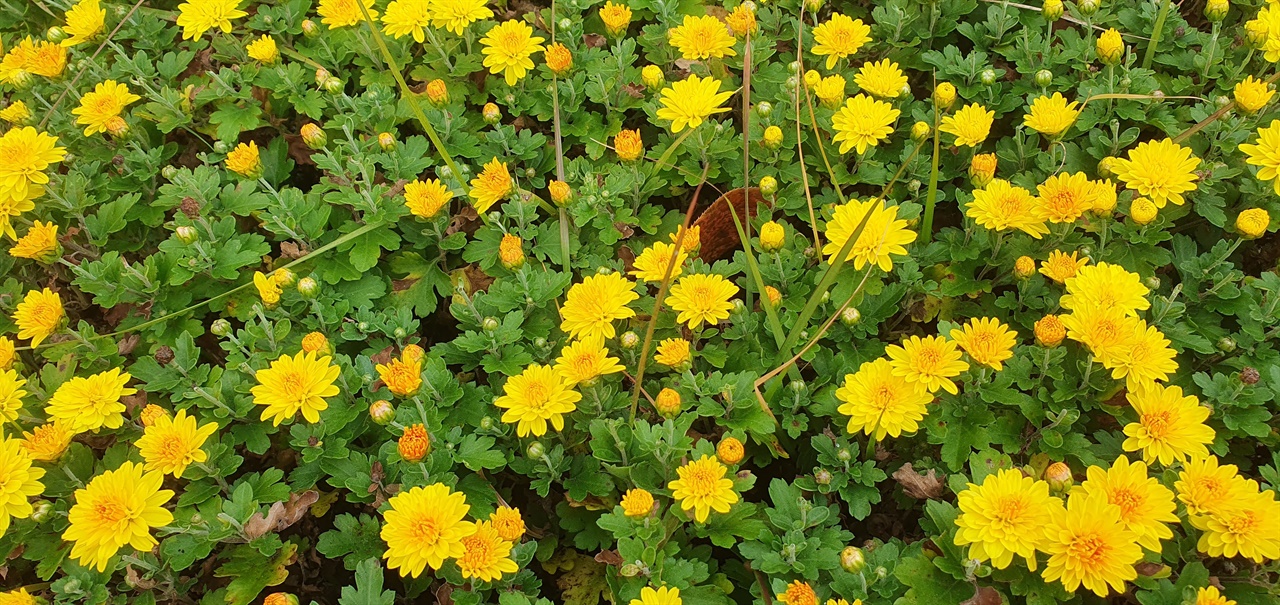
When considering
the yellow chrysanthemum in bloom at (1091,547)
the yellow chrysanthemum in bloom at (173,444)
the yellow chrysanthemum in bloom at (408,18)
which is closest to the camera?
the yellow chrysanthemum in bloom at (1091,547)

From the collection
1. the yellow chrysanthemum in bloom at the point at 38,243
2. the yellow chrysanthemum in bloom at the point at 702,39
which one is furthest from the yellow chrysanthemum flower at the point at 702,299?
the yellow chrysanthemum in bloom at the point at 38,243

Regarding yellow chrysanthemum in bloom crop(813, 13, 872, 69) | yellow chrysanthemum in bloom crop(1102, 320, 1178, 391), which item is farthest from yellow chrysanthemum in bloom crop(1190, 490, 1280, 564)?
yellow chrysanthemum in bloom crop(813, 13, 872, 69)

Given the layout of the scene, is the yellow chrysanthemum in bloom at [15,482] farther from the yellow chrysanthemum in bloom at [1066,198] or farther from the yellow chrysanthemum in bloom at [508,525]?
the yellow chrysanthemum in bloom at [1066,198]

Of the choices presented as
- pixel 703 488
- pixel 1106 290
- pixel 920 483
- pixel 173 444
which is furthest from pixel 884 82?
pixel 173 444

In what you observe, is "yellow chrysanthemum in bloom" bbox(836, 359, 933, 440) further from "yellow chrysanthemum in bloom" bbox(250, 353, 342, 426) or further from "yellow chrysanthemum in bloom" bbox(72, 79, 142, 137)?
"yellow chrysanthemum in bloom" bbox(72, 79, 142, 137)

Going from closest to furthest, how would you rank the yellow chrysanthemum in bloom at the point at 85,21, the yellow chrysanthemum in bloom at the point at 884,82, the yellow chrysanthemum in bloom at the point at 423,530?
the yellow chrysanthemum in bloom at the point at 423,530
the yellow chrysanthemum in bloom at the point at 884,82
the yellow chrysanthemum in bloom at the point at 85,21

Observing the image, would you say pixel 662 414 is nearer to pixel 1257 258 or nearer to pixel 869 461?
pixel 869 461
